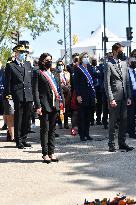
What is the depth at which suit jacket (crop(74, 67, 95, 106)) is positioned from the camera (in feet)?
35.4

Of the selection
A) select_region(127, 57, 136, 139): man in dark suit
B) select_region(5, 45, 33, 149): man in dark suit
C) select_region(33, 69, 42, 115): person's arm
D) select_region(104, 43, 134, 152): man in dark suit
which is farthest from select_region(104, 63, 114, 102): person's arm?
select_region(127, 57, 136, 139): man in dark suit

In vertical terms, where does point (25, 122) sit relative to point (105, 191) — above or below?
above

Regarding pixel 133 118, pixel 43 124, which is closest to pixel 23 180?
pixel 43 124

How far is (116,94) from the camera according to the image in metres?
9.20

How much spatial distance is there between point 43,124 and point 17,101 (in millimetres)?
1685

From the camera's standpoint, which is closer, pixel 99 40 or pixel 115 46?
pixel 115 46

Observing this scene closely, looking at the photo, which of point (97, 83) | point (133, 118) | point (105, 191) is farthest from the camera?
point (97, 83)

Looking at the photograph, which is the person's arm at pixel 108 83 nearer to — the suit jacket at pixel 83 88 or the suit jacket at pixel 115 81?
the suit jacket at pixel 115 81

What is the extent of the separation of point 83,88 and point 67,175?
3478 millimetres

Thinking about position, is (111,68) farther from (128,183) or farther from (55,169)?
(128,183)

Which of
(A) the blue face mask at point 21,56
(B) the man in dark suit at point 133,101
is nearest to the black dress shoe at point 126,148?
(B) the man in dark suit at point 133,101

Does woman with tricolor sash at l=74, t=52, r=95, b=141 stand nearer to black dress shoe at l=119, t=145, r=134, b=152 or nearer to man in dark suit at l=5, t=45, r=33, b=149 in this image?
man in dark suit at l=5, t=45, r=33, b=149

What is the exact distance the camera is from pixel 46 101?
336 inches

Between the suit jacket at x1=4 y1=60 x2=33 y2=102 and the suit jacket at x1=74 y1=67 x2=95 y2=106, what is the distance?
1.15 meters
